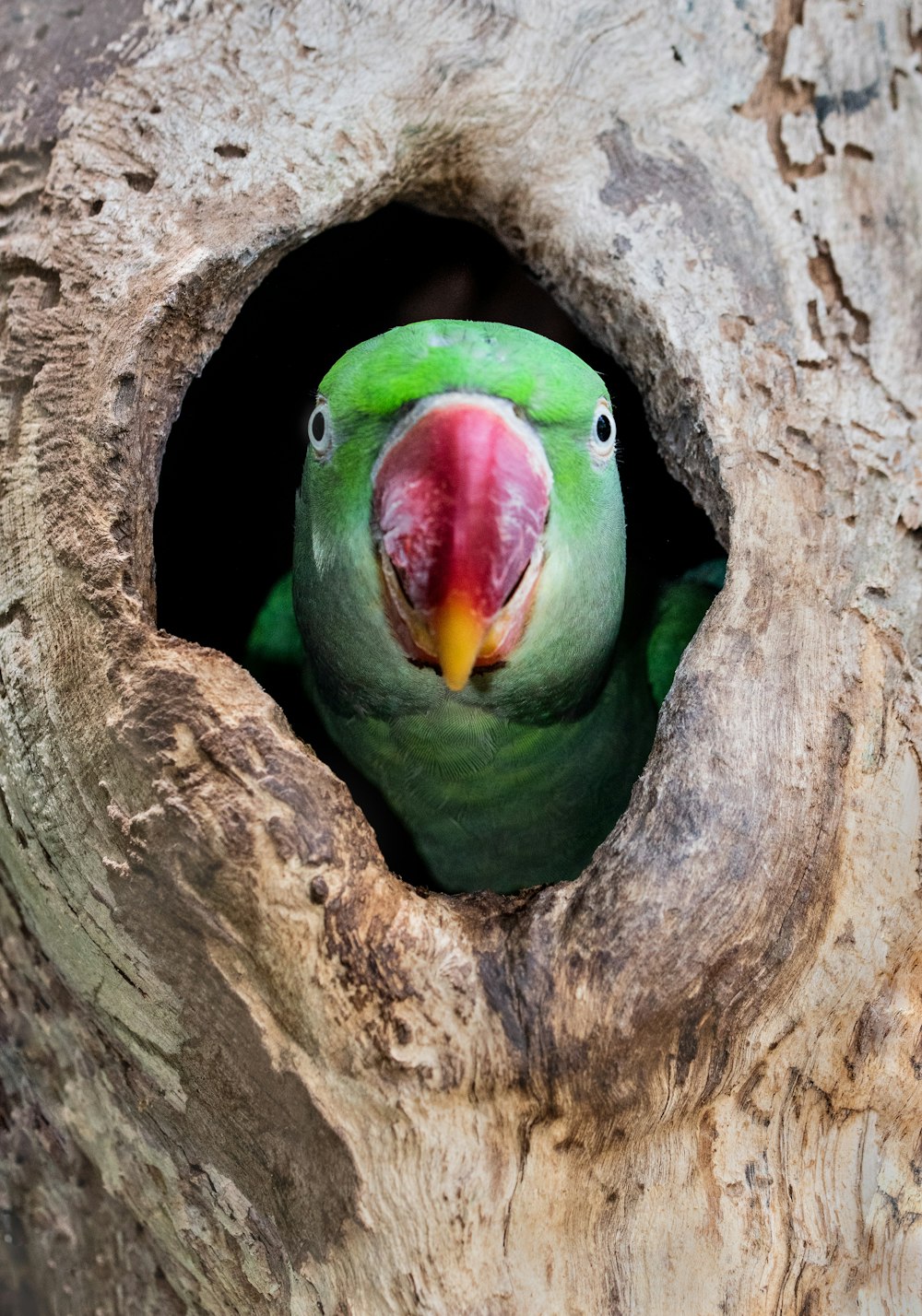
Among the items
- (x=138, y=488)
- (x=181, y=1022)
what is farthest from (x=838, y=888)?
(x=138, y=488)

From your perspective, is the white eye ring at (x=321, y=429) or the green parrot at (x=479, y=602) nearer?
the green parrot at (x=479, y=602)

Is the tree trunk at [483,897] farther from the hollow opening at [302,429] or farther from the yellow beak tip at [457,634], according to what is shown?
the hollow opening at [302,429]

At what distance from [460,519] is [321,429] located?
540mm

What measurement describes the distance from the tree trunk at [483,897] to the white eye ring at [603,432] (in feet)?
0.59

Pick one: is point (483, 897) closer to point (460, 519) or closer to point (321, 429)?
point (460, 519)

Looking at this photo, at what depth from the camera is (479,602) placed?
171cm

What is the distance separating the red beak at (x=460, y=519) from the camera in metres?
1.69

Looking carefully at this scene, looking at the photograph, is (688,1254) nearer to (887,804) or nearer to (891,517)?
(887,804)

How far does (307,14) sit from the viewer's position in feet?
6.87

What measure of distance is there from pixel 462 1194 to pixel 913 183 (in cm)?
205

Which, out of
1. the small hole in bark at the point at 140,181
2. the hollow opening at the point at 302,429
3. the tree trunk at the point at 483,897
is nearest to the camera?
the tree trunk at the point at 483,897

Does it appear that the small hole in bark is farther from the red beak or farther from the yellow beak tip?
the yellow beak tip

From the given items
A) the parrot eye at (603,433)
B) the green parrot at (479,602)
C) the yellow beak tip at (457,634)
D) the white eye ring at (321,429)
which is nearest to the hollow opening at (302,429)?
the green parrot at (479,602)

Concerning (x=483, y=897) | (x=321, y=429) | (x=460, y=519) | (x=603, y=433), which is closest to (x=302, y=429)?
(x=321, y=429)
